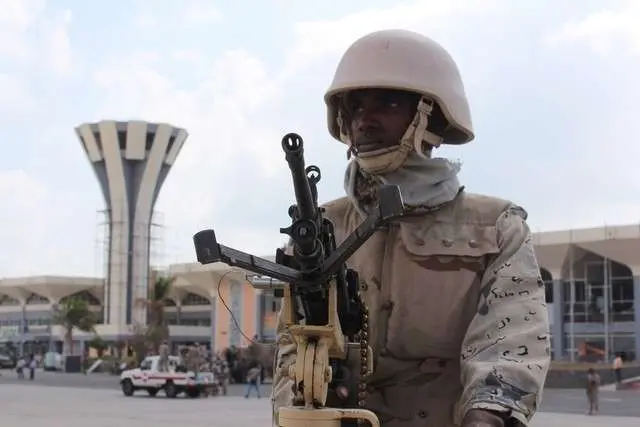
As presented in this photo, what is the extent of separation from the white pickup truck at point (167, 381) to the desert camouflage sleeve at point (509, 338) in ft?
89.5

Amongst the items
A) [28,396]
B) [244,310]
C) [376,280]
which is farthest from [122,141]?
[376,280]

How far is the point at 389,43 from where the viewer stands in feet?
8.76

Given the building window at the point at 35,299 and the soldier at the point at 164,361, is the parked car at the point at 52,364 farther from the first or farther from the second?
the soldier at the point at 164,361

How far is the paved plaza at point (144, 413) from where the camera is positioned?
19109 mm

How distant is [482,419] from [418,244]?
0.64 m

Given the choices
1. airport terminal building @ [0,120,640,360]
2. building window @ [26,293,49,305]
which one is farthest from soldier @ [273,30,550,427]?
building window @ [26,293,49,305]

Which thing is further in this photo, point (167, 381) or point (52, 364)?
point (52, 364)

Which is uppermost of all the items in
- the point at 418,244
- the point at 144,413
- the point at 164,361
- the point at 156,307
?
the point at 418,244

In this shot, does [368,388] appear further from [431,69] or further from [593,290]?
[593,290]

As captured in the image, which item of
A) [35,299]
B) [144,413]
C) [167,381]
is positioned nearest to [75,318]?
[35,299]

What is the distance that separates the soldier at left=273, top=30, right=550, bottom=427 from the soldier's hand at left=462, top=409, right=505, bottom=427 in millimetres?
314

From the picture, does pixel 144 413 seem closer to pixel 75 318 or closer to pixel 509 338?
pixel 509 338

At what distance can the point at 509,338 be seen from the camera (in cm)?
237

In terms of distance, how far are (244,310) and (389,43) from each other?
53.8 meters
